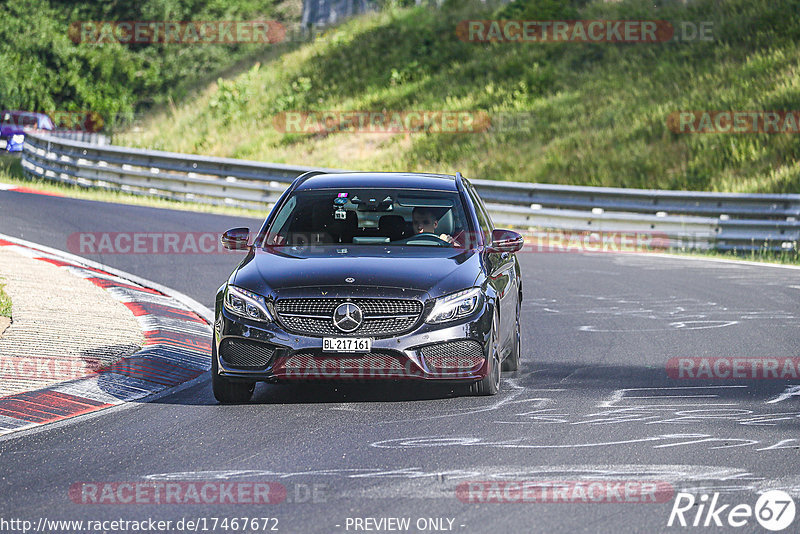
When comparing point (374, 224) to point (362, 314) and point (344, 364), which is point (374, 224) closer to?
point (362, 314)

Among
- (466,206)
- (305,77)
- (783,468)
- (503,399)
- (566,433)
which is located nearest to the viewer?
(783,468)

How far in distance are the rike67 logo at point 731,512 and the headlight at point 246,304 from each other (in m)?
3.42

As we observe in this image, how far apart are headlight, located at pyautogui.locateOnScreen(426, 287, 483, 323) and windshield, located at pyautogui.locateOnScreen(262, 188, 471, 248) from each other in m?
1.01

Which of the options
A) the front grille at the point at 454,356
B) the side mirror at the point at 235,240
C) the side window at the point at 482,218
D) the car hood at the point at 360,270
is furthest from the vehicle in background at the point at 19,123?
the front grille at the point at 454,356

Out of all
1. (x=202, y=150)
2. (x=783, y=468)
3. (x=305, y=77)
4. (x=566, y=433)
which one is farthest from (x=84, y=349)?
(x=305, y=77)

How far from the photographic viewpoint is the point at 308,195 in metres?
10.2

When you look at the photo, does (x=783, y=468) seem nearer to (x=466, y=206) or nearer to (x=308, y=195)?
(x=466, y=206)

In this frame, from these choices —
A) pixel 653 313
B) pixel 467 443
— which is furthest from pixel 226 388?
pixel 653 313

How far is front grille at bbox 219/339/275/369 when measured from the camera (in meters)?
8.58

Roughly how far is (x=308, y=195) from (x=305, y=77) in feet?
121

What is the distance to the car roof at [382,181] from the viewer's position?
33.7 ft

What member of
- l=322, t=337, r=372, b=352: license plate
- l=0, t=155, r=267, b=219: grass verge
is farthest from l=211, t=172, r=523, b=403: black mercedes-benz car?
l=0, t=155, r=267, b=219: grass verge

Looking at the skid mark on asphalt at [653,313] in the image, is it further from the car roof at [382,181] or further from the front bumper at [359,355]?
the front bumper at [359,355]

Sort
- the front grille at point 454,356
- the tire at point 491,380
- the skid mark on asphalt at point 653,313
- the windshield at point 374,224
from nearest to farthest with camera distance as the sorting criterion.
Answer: the front grille at point 454,356
the tire at point 491,380
the windshield at point 374,224
the skid mark on asphalt at point 653,313
